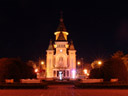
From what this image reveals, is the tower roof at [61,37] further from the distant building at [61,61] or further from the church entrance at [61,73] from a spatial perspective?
the church entrance at [61,73]

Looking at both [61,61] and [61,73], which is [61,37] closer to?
[61,61]

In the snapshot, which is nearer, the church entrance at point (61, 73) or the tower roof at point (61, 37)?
the church entrance at point (61, 73)

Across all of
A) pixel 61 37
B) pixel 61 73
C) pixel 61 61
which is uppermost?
pixel 61 37

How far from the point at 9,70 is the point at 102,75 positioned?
20.3 m

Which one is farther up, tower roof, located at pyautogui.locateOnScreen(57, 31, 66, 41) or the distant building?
tower roof, located at pyautogui.locateOnScreen(57, 31, 66, 41)

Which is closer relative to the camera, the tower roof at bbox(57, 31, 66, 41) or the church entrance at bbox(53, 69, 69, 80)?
the church entrance at bbox(53, 69, 69, 80)

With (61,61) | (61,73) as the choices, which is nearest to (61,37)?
(61,61)

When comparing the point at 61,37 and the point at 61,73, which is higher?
the point at 61,37

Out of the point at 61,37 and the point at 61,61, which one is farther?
the point at 61,37

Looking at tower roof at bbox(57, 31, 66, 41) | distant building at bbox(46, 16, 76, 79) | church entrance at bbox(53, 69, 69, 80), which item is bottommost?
church entrance at bbox(53, 69, 69, 80)

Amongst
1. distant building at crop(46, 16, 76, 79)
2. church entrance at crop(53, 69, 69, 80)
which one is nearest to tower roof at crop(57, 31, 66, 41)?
distant building at crop(46, 16, 76, 79)

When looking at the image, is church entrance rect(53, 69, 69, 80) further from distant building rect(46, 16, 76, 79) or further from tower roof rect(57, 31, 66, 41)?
tower roof rect(57, 31, 66, 41)

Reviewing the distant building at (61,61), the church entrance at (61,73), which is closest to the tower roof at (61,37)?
the distant building at (61,61)

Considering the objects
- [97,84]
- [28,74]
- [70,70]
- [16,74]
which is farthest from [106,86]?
[70,70]
